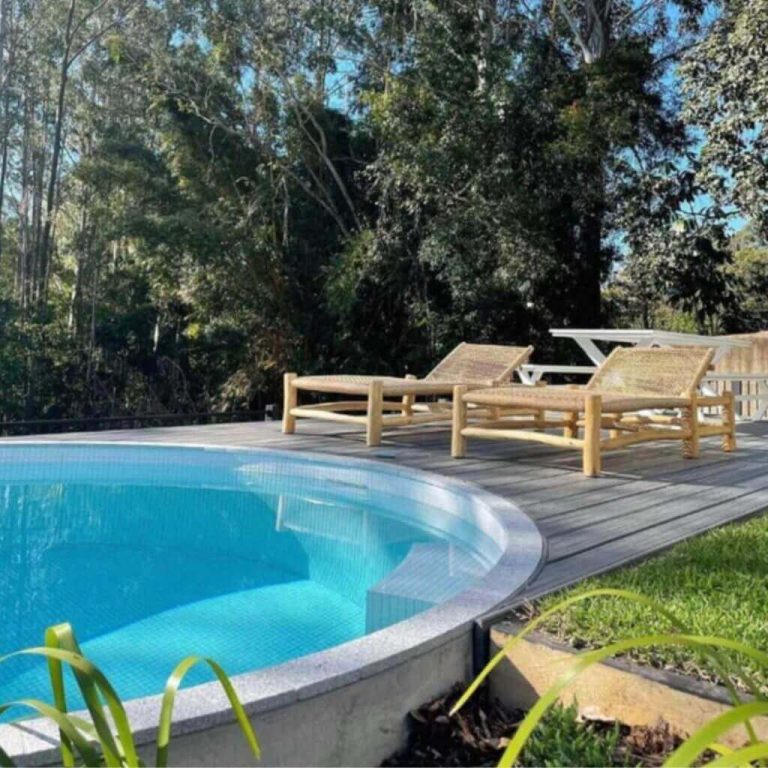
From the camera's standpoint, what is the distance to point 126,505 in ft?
14.5

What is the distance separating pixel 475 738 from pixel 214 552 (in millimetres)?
2329

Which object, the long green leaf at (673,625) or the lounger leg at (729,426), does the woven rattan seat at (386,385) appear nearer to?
the lounger leg at (729,426)

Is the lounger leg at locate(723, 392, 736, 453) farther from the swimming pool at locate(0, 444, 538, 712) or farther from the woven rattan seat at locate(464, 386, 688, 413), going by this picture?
the swimming pool at locate(0, 444, 538, 712)

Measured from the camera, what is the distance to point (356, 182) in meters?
11.3

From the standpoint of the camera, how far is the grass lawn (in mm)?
1613

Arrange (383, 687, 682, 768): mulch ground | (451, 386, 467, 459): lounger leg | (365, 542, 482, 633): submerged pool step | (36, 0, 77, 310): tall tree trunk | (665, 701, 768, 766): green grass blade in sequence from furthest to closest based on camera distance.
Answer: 1. (36, 0, 77, 310): tall tree trunk
2. (451, 386, 467, 459): lounger leg
3. (365, 542, 482, 633): submerged pool step
4. (383, 687, 682, 768): mulch ground
5. (665, 701, 768, 766): green grass blade

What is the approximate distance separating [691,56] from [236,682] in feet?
30.8

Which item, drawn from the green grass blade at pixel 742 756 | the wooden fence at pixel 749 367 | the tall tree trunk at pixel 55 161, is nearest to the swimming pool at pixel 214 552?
A: the green grass blade at pixel 742 756

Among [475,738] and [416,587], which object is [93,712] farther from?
[416,587]

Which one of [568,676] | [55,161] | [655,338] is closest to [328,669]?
[568,676]

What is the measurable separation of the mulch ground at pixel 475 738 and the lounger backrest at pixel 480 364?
406 cm

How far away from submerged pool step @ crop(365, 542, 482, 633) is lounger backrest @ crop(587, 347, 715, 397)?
7.93ft

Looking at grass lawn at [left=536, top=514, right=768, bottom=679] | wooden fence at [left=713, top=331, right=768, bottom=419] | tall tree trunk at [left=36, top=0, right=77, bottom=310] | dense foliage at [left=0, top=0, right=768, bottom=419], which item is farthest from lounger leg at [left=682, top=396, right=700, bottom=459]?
tall tree trunk at [left=36, top=0, right=77, bottom=310]

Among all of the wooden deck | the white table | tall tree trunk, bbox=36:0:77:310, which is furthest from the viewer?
tall tree trunk, bbox=36:0:77:310
